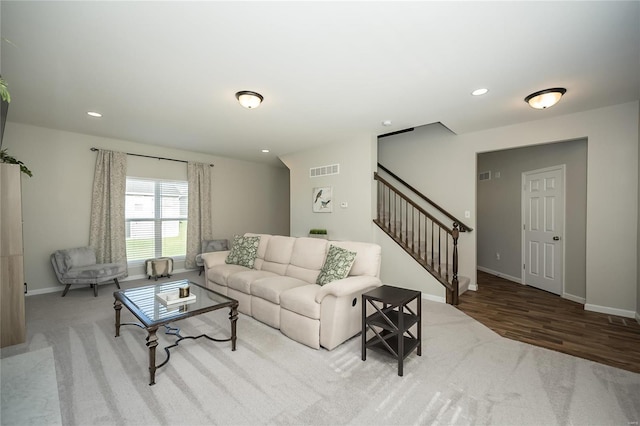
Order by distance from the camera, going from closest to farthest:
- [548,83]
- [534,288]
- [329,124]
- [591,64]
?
1. [591,64]
2. [548,83]
3. [329,124]
4. [534,288]

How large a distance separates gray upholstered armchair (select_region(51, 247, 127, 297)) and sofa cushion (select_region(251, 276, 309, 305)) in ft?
9.00

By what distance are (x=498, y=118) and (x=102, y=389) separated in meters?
5.25

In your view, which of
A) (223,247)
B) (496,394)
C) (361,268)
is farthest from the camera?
(223,247)

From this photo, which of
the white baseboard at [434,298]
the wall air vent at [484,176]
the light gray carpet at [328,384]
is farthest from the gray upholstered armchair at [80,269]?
the wall air vent at [484,176]

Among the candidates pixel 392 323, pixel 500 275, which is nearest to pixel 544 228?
pixel 500 275

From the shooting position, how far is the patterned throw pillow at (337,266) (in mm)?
2969

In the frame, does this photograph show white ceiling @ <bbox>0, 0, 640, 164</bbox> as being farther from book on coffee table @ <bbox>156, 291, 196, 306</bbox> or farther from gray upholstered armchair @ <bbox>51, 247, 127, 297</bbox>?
book on coffee table @ <bbox>156, 291, 196, 306</bbox>

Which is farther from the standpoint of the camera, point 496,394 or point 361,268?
point 361,268

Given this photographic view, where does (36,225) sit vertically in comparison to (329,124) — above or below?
below

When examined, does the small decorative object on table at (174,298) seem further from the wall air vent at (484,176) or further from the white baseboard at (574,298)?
the wall air vent at (484,176)

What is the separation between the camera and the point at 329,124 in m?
4.19

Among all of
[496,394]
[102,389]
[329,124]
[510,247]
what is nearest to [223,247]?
[329,124]

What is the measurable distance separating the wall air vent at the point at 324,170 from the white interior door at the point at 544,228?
344cm

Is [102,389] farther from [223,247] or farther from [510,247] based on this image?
[510,247]
